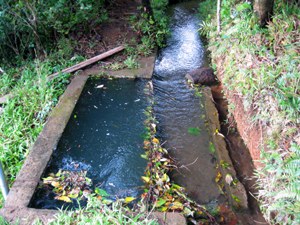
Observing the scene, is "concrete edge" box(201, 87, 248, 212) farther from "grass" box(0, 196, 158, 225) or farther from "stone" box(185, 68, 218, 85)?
"grass" box(0, 196, 158, 225)

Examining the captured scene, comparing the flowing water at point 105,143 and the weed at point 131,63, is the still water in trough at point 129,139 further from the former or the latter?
the weed at point 131,63

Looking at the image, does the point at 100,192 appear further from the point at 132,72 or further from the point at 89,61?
the point at 89,61

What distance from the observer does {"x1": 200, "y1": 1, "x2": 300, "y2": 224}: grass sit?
94.7 inches

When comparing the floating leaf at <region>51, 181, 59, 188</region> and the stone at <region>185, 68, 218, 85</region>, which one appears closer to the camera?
the floating leaf at <region>51, 181, 59, 188</region>

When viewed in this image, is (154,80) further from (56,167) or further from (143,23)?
(56,167)

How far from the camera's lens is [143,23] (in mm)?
6160

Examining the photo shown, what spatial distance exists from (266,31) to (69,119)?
140 inches

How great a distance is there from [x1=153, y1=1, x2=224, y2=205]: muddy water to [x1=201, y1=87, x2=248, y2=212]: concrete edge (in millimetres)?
107

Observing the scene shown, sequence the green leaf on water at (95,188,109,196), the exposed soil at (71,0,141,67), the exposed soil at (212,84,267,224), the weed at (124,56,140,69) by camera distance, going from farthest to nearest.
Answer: the exposed soil at (71,0,141,67)
the weed at (124,56,140,69)
the exposed soil at (212,84,267,224)
the green leaf on water at (95,188,109,196)

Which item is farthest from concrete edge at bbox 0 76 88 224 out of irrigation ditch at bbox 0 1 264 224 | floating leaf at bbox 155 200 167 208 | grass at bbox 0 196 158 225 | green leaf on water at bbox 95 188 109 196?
floating leaf at bbox 155 200 167 208

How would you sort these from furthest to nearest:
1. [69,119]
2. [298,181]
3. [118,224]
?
[69,119] < [298,181] < [118,224]

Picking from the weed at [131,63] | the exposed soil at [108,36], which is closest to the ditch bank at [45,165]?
the weed at [131,63]

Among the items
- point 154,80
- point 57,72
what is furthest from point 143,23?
point 57,72

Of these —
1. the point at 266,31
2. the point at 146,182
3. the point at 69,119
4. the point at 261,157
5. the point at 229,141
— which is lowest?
the point at 229,141
